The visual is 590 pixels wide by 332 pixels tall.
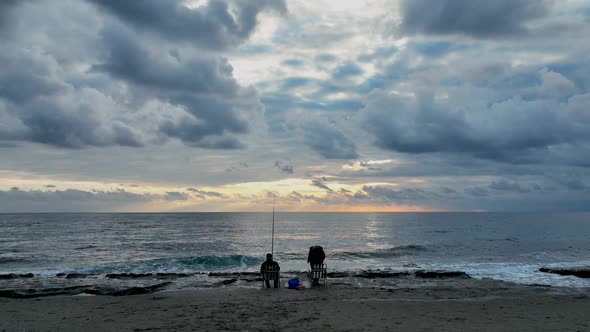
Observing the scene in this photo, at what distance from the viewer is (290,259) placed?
118ft

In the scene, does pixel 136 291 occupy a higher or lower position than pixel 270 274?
lower

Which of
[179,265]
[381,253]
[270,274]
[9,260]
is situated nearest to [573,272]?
[381,253]

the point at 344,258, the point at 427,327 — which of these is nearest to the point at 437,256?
the point at 344,258

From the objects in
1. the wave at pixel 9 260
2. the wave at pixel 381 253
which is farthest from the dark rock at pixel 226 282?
the wave at pixel 9 260

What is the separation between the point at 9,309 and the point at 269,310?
10.1m

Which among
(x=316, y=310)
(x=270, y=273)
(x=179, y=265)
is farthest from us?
(x=179, y=265)

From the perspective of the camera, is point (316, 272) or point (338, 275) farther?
point (338, 275)

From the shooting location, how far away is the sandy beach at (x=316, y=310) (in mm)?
12258

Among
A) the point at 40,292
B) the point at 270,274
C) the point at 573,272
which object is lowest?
the point at 40,292

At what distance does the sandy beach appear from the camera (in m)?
12.3

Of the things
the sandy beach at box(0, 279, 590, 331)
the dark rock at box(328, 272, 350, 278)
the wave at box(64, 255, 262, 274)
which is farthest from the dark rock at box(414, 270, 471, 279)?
the wave at box(64, 255, 262, 274)

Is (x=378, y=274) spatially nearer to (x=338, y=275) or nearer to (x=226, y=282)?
(x=338, y=275)

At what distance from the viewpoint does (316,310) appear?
46.5 feet

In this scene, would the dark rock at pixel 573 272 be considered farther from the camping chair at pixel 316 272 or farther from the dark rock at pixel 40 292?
the dark rock at pixel 40 292
